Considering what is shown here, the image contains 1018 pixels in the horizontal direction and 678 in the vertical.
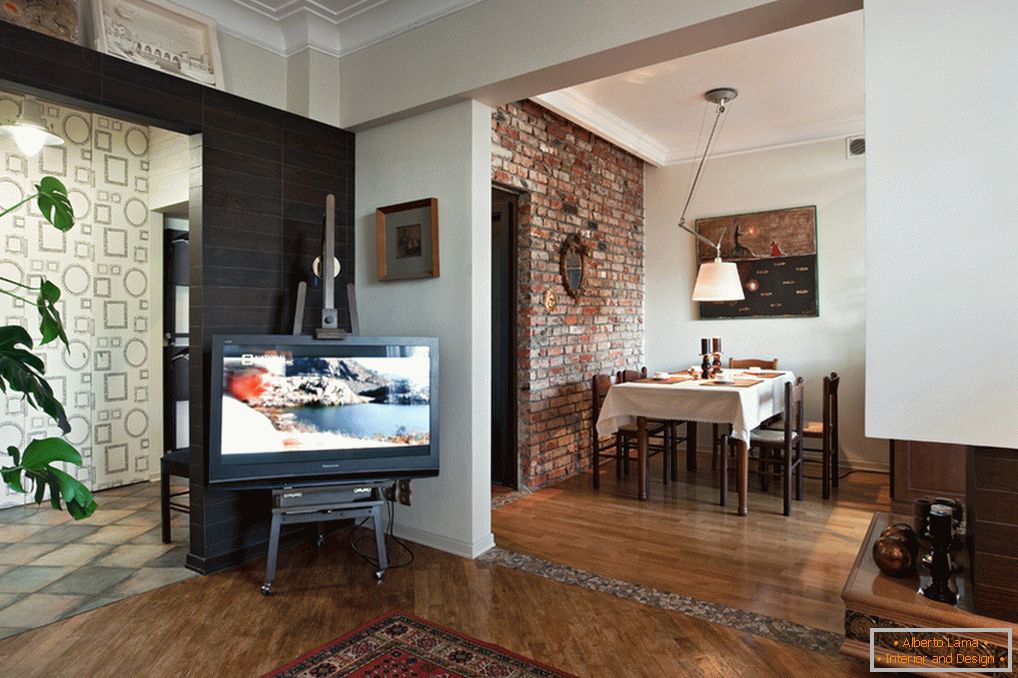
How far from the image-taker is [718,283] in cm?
474

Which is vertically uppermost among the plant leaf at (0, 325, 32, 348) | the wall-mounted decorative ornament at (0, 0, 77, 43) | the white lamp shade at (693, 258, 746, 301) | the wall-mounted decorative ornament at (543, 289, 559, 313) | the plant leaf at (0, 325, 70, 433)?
the wall-mounted decorative ornament at (0, 0, 77, 43)

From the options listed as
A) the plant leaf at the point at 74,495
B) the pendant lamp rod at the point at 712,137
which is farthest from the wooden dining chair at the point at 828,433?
the plant leaf at the point at 74,495

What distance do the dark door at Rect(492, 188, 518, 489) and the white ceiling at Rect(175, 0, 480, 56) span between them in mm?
1394

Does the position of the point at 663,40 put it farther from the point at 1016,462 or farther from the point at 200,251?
the point at 200,251

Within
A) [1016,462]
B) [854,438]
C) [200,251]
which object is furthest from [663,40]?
[854,438]

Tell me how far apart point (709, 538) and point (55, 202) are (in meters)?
3.41

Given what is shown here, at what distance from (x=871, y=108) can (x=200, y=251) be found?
9.48ft

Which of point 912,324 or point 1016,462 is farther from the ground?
point 912,324

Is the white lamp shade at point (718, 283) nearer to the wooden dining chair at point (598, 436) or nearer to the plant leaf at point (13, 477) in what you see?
the wooden dining chair at point (598, 436)

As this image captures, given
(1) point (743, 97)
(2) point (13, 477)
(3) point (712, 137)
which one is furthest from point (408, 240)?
(3) point (712, 137)

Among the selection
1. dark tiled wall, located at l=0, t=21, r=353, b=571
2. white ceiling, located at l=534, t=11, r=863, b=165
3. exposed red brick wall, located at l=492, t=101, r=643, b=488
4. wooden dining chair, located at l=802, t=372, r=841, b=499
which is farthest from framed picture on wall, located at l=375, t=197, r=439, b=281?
wooden dining chair, located at l=802, t=372, r=841, b=499

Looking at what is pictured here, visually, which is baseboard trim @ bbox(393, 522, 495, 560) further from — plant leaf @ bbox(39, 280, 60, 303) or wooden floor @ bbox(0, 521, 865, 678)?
plant leaf @ bbox(39, 280, 60, 303)

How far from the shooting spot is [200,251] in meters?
3.07

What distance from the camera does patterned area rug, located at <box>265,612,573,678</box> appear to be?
218cm
